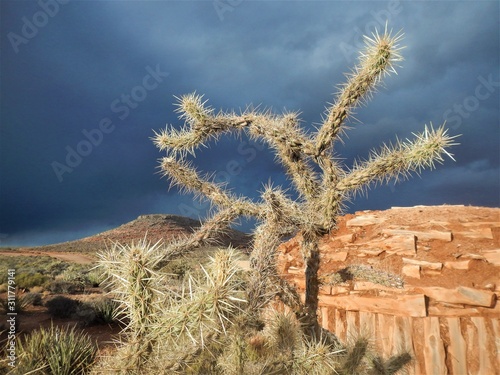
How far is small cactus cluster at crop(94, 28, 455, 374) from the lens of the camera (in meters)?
2.59

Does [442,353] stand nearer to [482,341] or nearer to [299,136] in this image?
[482,341]

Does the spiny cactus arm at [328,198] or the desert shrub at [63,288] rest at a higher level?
the spiny cactus arm at [328,198]

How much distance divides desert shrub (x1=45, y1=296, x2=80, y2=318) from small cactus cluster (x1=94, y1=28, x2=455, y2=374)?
832 centimetres

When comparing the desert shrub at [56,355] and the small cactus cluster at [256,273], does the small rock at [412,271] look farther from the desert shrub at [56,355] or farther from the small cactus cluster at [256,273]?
the desert shrub at [56,355]

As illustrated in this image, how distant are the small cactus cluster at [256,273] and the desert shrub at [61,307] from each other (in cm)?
832

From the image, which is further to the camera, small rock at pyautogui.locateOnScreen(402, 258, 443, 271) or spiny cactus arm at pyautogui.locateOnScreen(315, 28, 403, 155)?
small rock at pyautogui.locateOnScreen(402, 258, 443, 271)

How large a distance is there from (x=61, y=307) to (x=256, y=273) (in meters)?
10.1

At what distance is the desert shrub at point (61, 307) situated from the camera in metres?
11.2

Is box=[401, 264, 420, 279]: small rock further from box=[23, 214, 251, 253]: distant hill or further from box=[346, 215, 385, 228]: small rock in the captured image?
box=[23, 214, 251, 253]: distant hill

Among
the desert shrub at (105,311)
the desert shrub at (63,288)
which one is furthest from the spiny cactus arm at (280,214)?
the desert shrub at (63,288)

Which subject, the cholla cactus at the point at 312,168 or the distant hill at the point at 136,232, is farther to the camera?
the distant hill at the point at 136,232

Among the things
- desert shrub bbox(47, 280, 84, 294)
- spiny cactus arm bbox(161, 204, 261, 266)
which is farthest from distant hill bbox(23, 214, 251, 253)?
spiny cactus arm bbox(161, 204, 261, 266)

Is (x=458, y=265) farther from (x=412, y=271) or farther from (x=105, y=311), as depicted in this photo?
(x=105, y=311)

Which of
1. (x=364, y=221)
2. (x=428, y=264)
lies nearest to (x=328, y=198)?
(x=428, y=264)
